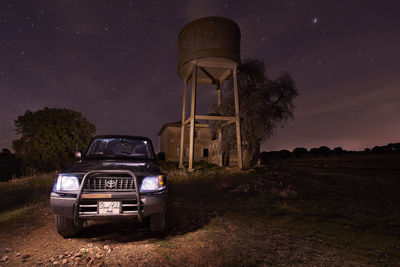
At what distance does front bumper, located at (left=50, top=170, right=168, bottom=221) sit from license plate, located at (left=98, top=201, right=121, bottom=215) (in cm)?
4

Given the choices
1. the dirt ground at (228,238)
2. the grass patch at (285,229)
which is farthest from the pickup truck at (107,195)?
the grass patch at (285,229)

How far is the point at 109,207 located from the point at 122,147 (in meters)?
2.69

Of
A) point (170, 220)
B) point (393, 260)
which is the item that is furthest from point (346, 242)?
point (170, 220)

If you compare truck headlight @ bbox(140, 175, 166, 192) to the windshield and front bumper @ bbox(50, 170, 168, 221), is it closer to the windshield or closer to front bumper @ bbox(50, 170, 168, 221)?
front bumper @ bbox(50, 170, 168, 221)

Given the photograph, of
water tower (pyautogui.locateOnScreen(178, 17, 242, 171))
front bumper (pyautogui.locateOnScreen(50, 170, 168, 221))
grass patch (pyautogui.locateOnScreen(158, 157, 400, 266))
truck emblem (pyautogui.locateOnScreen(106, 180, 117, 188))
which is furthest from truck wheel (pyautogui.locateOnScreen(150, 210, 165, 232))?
water tower (pyautogui.locateOnScreen(178, 17, 242, 171))

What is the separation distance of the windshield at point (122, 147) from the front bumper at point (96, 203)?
1.75 metres

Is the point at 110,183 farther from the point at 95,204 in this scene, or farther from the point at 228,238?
the point at 228,238

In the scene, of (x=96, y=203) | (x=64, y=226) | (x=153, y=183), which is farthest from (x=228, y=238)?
(x=64, y=226)

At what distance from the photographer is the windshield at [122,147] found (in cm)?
552

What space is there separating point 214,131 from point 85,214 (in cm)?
1690

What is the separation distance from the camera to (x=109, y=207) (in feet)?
11.8

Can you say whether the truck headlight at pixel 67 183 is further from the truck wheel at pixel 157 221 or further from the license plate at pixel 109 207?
the truck wheel at pixel 157 221

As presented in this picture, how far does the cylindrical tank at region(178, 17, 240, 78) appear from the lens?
50.4ft

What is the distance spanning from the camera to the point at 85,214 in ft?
11.7
